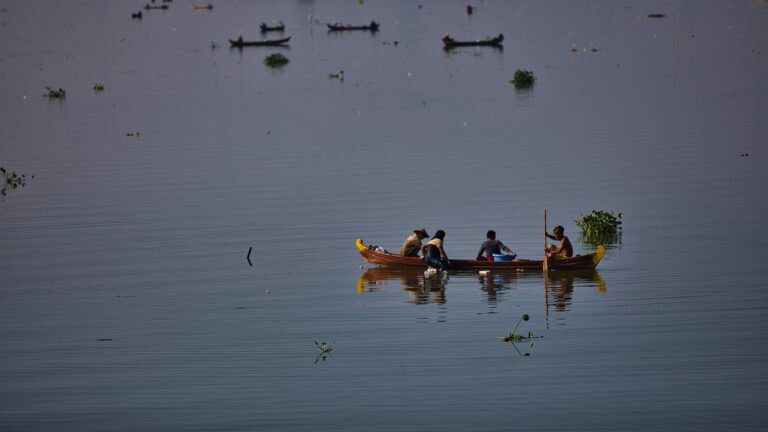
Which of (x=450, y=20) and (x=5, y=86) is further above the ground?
(x=450, y=20)

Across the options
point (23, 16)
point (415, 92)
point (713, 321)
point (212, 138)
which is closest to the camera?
point (713, 321)

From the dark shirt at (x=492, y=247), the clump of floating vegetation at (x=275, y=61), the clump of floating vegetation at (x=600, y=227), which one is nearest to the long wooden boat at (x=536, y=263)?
the dark shirt at (x=492, y=247)

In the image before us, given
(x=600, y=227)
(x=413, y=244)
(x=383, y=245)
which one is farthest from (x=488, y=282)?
(x=600, y=227)

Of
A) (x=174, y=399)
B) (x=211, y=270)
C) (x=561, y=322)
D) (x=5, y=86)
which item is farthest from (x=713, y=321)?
(x=5, y=86)

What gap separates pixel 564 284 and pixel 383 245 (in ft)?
23.8

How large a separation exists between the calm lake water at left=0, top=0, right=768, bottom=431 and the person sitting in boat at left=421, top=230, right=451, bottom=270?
46 centimetres

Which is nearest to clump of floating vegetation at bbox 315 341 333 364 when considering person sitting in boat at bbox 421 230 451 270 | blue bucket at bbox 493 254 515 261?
person sitting in boat at bbox 421 230 451 270

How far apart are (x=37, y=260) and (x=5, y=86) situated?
192 ft

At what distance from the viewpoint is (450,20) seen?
157000 millimetres

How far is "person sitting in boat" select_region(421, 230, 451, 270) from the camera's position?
31875 millimetres

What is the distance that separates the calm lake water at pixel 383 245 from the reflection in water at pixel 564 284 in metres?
0.11

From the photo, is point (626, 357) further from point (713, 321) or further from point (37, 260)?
point (37, 260)

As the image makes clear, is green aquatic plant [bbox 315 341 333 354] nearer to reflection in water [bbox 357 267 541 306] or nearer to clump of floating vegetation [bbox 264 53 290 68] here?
reflection in water [bbox 357 267 541 306]

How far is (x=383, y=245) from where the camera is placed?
36469mm
